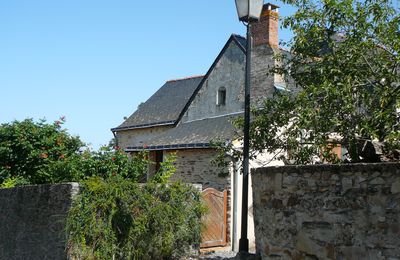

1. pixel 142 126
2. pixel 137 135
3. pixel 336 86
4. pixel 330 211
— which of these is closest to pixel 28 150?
pixel 142 126

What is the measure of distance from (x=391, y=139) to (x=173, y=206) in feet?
14.5

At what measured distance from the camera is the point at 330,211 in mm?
4777

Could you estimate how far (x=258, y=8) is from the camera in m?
7.27

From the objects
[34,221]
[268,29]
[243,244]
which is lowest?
[243,244]

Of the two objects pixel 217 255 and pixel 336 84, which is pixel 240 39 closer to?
pixel 217 255

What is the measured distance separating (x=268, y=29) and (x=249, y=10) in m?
9.90

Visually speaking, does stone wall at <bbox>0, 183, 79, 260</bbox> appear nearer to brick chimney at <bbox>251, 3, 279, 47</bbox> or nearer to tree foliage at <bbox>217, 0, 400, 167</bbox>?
tree foliage at <bbox>217, 0, 400, 167</bbox>

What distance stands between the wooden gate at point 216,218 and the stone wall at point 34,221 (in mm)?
3706

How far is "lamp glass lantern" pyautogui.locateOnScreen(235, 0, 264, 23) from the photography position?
7230 mm

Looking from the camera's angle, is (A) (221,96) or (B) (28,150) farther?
(A) (221,96)

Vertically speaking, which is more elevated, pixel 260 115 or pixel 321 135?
pixel 260 115

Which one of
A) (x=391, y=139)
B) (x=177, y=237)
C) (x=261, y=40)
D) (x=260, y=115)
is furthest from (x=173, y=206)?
(x=261, y=40)

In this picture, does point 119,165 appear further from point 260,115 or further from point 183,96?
point 183,96

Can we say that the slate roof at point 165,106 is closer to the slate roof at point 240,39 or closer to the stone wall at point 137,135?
the stone wall at point 137,135
